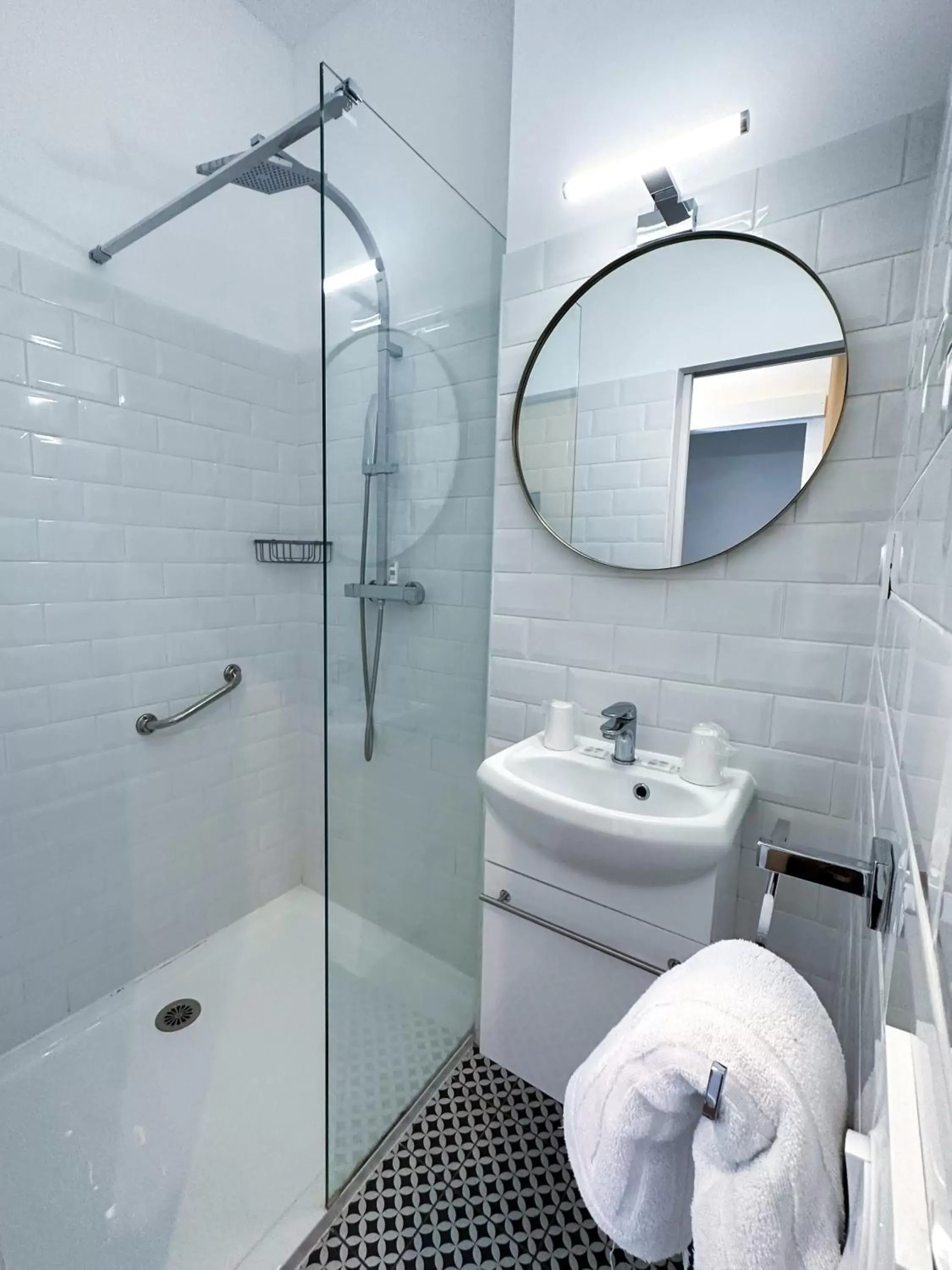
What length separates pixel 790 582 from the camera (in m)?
1.09

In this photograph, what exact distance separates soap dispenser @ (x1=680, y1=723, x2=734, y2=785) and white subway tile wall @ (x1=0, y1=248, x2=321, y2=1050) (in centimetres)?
147

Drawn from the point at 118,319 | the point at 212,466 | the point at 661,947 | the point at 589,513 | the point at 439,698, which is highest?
the point at 118,319

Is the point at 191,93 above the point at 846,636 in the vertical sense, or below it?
above

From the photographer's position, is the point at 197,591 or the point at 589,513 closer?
the point at 589,513

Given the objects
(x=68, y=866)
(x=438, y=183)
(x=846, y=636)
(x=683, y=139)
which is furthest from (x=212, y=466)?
(x=846, y=636)

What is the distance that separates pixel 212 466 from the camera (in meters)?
1.83

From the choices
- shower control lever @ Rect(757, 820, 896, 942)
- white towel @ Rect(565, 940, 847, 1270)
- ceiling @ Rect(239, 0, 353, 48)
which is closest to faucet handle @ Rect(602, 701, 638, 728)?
shower control lever @ Rect(757, 820, 896, 942)

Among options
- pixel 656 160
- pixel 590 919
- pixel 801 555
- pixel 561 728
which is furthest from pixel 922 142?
pixel 590 919

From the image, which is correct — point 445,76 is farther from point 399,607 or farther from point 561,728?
point 561,728

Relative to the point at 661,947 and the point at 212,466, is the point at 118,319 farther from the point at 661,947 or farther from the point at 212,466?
the point at 661,947

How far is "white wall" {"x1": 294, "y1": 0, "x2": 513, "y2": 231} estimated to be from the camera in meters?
Result: 1.55

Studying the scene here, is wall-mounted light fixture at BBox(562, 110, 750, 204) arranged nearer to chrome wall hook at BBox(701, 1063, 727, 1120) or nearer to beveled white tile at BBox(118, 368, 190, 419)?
beveled white tile at BBox(118, 368, 190, 419)

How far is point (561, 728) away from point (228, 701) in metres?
1.25

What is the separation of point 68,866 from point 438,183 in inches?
79.5
